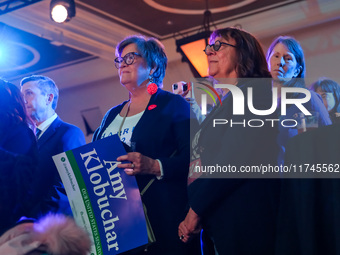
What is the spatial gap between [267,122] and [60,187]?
1.25m

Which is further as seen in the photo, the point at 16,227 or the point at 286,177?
the point at 16,227

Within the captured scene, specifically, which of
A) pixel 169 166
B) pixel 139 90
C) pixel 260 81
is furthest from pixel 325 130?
pixel 139 90

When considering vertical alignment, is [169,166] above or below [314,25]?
below

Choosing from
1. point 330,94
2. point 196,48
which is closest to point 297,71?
point 330,94

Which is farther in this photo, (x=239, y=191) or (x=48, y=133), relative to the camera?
(x=48, y=133)

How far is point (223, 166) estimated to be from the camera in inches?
62.0

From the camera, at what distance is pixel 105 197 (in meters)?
1.85

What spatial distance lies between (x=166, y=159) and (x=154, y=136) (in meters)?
0.13

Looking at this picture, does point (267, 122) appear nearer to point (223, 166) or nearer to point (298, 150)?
point (223, 166)

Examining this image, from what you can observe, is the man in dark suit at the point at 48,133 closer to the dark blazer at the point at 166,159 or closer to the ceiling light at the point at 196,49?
the dark blazer at the point at 166,159

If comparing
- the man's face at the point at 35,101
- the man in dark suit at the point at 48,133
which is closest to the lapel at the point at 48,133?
the man in dark suit at the point at 48,133

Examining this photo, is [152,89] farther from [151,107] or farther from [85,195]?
[85,195]

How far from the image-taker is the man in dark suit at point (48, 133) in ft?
7.56

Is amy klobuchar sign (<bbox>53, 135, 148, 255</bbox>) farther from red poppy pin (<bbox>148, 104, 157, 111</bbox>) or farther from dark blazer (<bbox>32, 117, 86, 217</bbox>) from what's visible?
dark blazer (<bbox>32, 117, 86, 217</bbox>)
